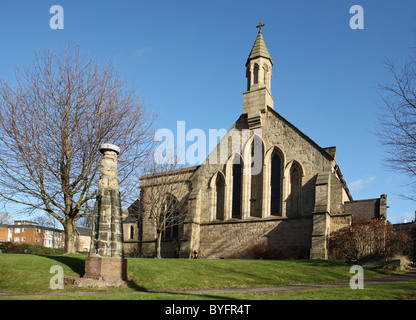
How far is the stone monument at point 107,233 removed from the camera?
13.3m

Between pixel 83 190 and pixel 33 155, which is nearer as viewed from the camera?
pixel 33 155

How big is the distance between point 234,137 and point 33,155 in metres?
14.7

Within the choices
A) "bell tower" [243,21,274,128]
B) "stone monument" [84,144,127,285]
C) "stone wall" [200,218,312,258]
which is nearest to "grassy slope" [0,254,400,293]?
"stone monument" [84,144,127,285]

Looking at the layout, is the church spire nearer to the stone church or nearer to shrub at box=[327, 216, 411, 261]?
the stone church

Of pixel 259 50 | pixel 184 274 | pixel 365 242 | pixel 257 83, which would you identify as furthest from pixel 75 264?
pixel 259 50

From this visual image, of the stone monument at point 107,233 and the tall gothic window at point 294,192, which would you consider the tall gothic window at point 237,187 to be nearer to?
the tall gothic window at point 294,192

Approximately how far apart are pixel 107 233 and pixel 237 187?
15.9m

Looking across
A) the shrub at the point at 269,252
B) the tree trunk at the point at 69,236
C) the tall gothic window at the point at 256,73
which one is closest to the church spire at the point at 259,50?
the tall gothic window at the point at 256,73

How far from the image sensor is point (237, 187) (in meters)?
28.5

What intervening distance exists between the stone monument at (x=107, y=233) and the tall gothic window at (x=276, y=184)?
14.6 meters

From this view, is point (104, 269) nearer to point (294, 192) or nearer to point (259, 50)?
point (294, 192)

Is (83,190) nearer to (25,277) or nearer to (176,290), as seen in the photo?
(25,277)

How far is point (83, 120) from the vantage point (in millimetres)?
20141
